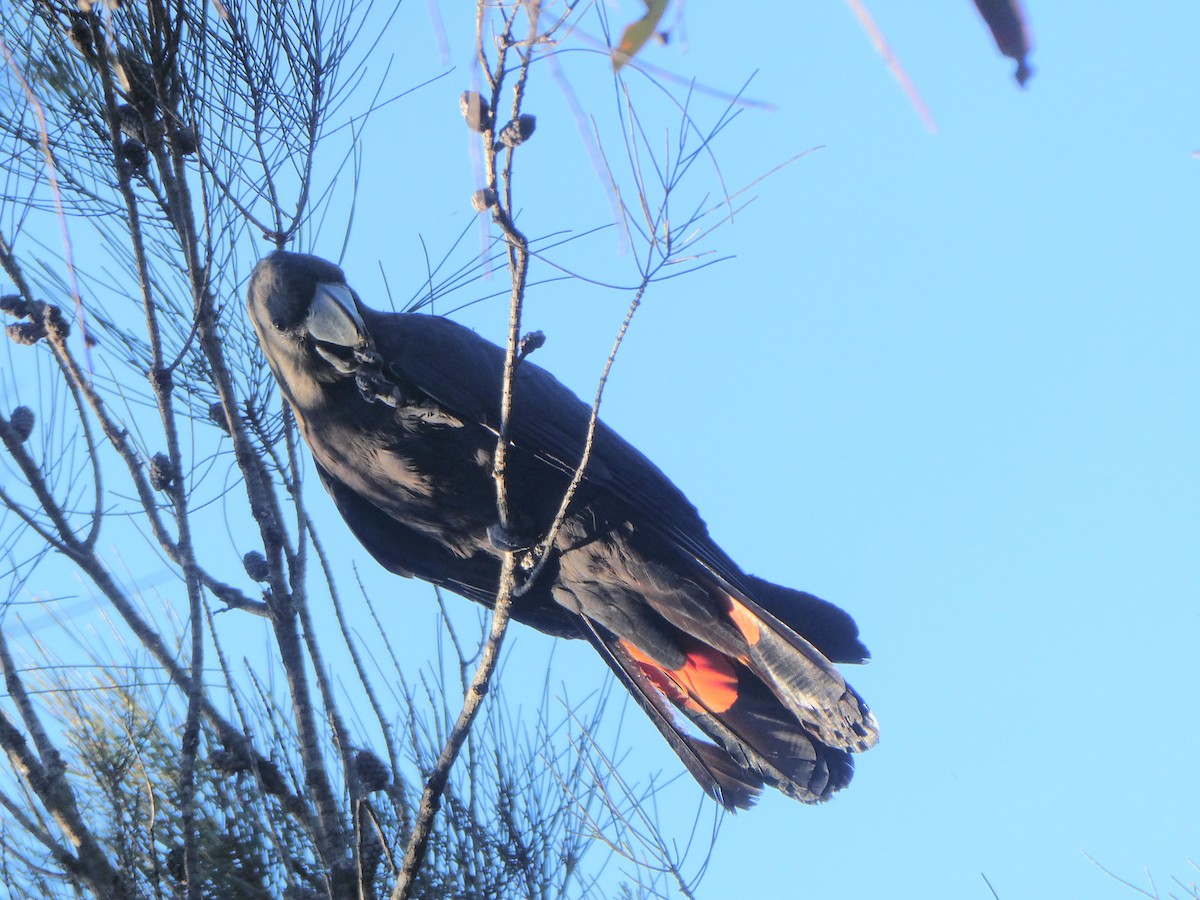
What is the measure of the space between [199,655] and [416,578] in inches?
57.0

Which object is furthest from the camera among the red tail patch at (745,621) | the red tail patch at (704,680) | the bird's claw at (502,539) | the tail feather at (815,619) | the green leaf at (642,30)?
the red tail patch at (704,680)

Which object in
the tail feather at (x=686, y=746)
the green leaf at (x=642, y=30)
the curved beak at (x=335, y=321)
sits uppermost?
the curved beak at (x=335, y=321)

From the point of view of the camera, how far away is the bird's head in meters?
3.35

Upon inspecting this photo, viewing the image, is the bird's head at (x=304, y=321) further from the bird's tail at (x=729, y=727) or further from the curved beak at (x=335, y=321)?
the bird's tail at (x=729, y=727)

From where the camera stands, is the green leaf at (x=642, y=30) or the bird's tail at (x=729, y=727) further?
the bird's tail at (x=729, y=727)

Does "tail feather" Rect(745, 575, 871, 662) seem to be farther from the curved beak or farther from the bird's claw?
the curved beak

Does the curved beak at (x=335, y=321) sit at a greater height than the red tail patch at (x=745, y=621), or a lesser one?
greater

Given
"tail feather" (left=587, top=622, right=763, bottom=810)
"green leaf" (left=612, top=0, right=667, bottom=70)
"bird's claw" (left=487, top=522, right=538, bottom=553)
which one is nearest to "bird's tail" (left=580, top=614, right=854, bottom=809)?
"tail feather" (left=587, top=622, right=763, bottom=810)

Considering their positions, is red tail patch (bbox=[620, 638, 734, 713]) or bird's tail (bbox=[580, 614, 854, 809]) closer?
bird's tail (bbox=[580, 614, 854, 809])

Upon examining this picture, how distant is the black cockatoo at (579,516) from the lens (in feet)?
10.7

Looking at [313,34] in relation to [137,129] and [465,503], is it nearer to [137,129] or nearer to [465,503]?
[137,129]

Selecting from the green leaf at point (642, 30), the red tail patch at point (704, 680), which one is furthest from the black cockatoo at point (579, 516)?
the green leaf at point (642, 30)

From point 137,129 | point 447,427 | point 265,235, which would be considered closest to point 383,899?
point 447,427

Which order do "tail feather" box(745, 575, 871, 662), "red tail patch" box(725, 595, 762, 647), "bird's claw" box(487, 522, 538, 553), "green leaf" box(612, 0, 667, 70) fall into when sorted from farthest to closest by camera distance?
"tail feather" box(745, 575, 871, 662) → "red tail patch" box(725, 595, 762, 647) → "bird's claw" box(487, 522, 538, 553) → "green leaf" box(612, 0, 667, 70)
